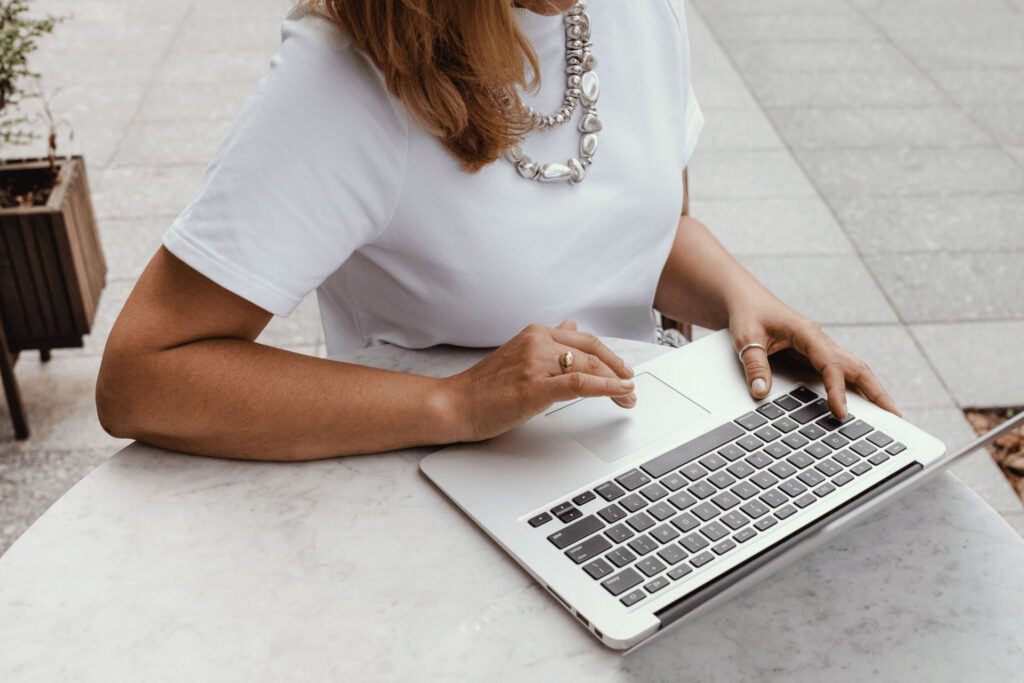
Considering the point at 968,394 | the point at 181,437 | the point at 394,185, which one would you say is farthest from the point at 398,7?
the point at 968,394

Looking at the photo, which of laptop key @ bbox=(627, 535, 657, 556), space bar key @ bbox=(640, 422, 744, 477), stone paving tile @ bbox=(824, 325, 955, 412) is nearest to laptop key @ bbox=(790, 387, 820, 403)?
space bar key @ bbox=(640, 422, 744, 477)

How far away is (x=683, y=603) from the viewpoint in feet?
2.51

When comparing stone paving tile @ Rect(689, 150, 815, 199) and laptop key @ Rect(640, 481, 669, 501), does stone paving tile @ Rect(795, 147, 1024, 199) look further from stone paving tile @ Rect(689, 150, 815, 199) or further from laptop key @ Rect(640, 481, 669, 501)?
laptop key @ Rect(640, 481, 669, 501)

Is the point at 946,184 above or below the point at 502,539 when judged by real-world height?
below

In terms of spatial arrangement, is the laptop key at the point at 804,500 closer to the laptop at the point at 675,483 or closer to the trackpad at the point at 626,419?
the laptop at the point at 675,483

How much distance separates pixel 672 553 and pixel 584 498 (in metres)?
0.11

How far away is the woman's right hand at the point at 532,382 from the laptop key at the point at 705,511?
0.50ft

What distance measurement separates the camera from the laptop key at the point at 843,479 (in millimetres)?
906

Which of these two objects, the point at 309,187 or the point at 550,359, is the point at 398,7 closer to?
the point at 309,187

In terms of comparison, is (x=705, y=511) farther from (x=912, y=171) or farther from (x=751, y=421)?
(x=912, y=171)

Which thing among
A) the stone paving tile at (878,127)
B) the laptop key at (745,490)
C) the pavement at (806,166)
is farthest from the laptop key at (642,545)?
the stone paving tile at (878,127)

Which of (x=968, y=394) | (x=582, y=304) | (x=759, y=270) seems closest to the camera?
(x=582, y=304)

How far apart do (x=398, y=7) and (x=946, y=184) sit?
324 cm

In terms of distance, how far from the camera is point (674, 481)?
2.97 ft
